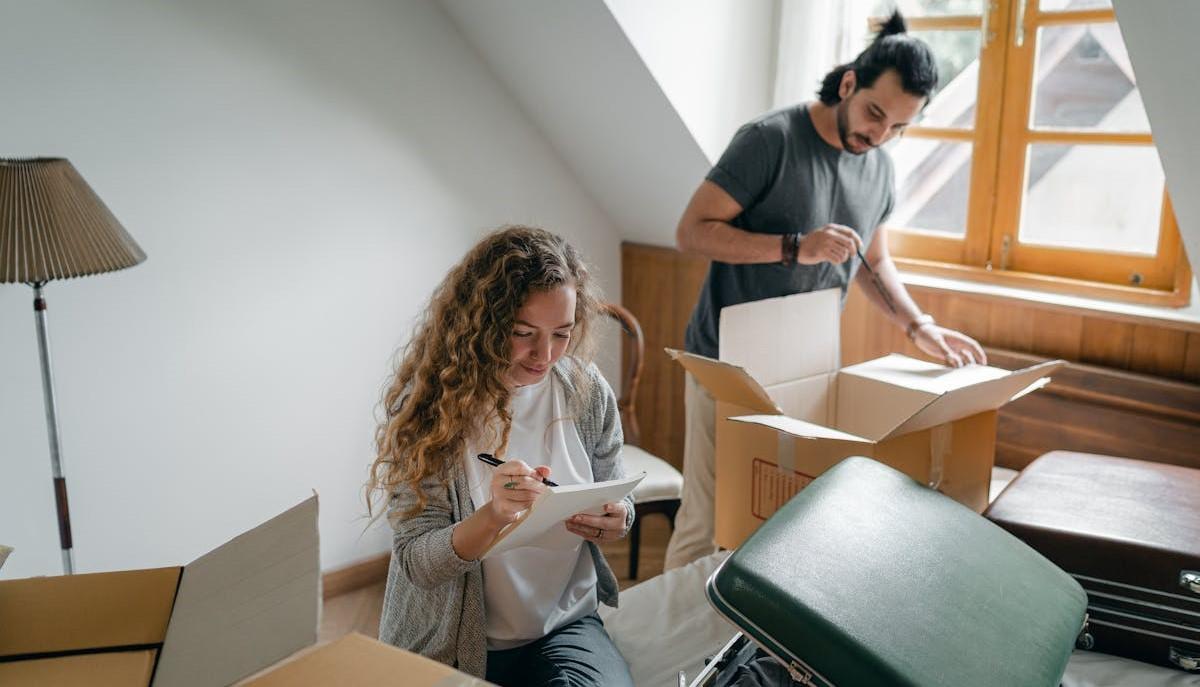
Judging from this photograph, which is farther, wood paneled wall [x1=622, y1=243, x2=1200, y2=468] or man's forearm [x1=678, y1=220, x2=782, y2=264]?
wood paneled wall [x1=622, y1=243, x2=1200, y2=468]

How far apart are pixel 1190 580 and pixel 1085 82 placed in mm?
1330

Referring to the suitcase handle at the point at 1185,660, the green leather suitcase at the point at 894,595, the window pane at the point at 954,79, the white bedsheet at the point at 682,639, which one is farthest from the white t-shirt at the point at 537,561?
the window pane at the point at 954,79

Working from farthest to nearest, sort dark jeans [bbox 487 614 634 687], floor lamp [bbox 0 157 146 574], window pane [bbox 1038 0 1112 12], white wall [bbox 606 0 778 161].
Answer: white wall [bbox 606 0 778 161] < window pane [bbox 1038 0 1112 12] < floor lamp [bbox 0 157 146 574] < dark jeans [bbox 487 614 634 687]

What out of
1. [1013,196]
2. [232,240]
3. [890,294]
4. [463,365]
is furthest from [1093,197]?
[232,240]

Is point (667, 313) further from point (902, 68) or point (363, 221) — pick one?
point (902, 68)

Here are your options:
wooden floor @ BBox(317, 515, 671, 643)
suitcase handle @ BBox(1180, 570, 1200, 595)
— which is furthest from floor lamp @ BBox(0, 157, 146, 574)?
suitcase handle @ BBox(1180, 570, 1200, 595)

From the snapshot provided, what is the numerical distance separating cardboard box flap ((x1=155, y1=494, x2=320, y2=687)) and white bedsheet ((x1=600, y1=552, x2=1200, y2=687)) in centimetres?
83

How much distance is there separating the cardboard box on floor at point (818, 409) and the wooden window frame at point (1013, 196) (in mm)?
571

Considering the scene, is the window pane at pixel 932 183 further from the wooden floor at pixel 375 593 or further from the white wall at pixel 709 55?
the wooden floor at pixel 375 593

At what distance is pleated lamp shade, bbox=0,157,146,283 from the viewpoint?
1762 millimetres

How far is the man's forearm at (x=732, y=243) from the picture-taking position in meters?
1.99

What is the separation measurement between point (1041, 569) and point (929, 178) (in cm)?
148

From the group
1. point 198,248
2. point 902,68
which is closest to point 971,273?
point 902,68

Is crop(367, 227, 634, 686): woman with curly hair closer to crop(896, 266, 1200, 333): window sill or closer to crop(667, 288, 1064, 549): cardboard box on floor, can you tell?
crop(667, 288, 1064, 549): cardboard box on floor
